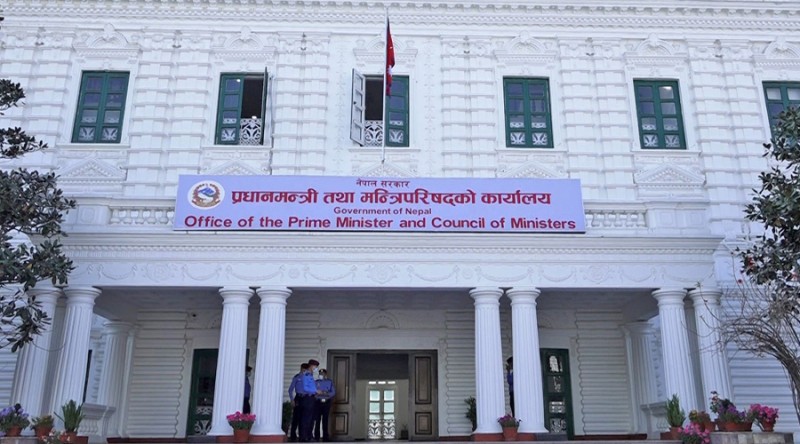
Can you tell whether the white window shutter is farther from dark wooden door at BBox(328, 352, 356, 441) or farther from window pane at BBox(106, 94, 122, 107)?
window pane at BBox(106, 94, 122, 107)

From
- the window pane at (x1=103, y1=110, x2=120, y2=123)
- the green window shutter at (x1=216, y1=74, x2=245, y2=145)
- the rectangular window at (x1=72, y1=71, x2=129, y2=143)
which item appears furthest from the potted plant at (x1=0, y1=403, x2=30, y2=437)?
the window pane at (x1=103, y1=110, x2=120, y2=123)

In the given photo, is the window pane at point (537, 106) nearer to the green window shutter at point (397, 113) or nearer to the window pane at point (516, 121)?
the window pane at point (516, 121)

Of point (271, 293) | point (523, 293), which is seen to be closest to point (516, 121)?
A: point (523, 293)

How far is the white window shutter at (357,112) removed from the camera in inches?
719

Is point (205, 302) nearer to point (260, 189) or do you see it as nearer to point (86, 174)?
point (260, 189)

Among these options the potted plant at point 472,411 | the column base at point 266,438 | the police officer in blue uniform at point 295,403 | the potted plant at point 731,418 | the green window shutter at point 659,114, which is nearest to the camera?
the potted plant at point 731,418

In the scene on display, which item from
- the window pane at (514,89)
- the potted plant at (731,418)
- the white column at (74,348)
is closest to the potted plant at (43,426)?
the white column at (74,348)

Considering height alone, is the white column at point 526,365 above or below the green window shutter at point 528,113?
below

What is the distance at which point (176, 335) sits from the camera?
1744 centimetres

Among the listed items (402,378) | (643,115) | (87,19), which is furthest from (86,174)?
(643,115)

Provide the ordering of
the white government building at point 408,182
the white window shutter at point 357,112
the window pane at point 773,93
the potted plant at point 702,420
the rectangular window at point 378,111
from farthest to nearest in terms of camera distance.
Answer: the window pane at point 773,93 < the rectangular window at point 378,111 < the white window shutter at point 357,112 < the white government building at point 408,182 < the potted plant at point 702,420

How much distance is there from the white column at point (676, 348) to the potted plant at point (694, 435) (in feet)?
3.33

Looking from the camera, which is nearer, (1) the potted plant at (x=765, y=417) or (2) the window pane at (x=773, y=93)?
(1) the potted plant at (x=765, y=417)

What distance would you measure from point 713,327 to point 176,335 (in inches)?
483
